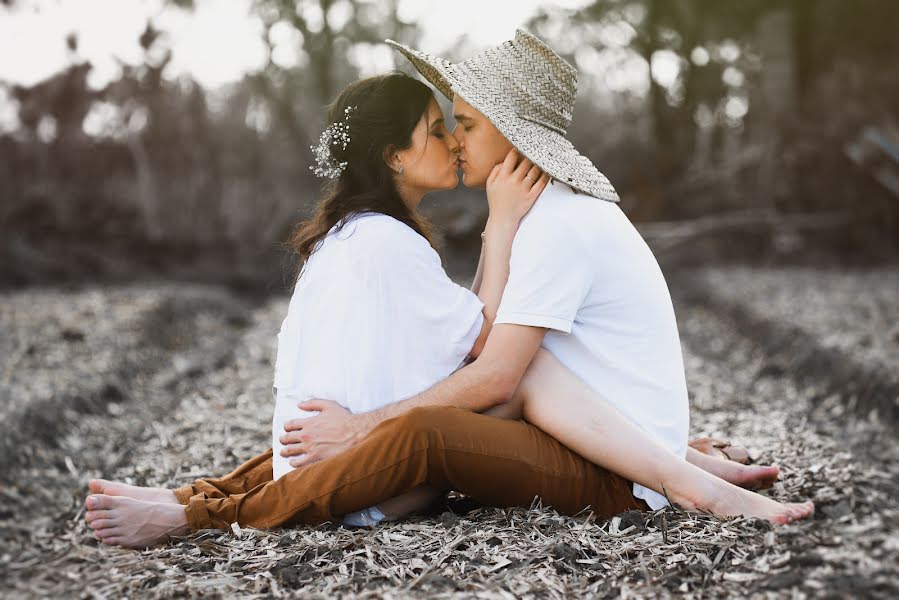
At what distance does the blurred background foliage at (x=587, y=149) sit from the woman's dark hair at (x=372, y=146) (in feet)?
23.1

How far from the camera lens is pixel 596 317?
290 centimetres

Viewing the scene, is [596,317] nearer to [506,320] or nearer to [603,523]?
[506,320]

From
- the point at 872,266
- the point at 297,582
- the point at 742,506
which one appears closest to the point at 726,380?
the point at 742,506

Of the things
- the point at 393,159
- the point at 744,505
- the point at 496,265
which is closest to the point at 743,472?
the point at 744,505

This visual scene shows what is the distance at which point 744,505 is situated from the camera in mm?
2752

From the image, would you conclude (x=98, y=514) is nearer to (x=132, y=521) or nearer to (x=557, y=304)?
(x=132, y=521)

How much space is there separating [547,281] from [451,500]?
901 mm

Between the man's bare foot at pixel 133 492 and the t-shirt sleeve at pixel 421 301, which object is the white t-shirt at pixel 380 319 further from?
the man's bare foot at pixel 133 492

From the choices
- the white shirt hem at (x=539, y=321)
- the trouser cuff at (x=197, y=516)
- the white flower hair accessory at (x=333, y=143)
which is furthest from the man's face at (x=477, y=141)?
the trouser cuff at (x=197, y=516)

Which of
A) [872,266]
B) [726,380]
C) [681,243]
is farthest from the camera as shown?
[872,266]

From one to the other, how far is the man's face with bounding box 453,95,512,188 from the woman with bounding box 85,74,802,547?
0.29 feet

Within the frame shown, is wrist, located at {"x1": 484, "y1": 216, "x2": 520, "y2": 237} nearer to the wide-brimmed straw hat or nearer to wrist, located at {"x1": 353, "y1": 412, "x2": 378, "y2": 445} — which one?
the wide-brimmed straw hat

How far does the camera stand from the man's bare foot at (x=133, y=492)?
2994 millimetres

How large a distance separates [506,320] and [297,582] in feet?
3.08
